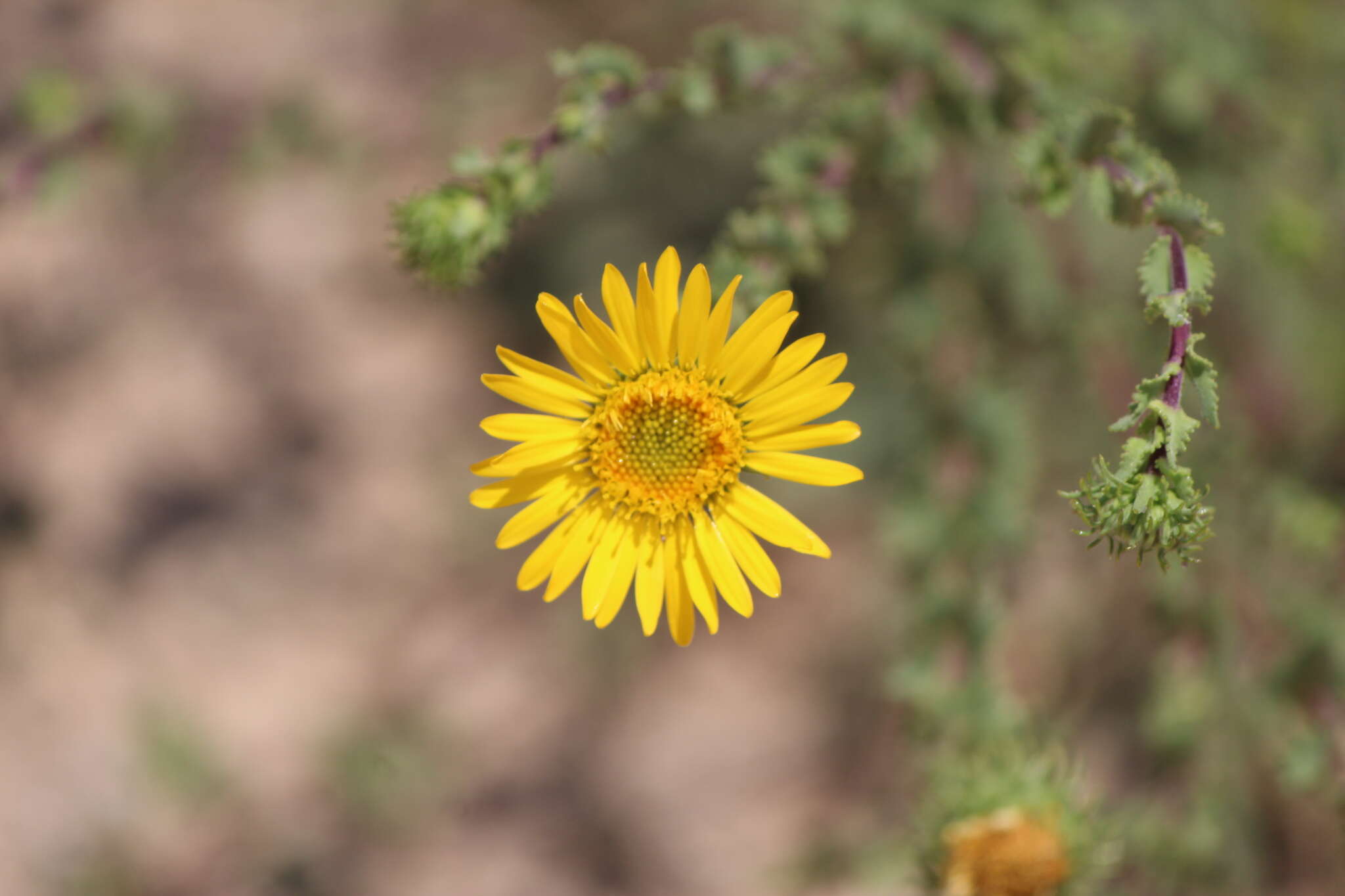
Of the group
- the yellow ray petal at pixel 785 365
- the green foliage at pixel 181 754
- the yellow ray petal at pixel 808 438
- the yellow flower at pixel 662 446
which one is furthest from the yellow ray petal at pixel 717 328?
the green foliage at pixel 181 754

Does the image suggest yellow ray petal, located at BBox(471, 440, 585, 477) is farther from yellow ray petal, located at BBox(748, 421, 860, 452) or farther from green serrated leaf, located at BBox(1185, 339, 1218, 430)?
green serrated leaf, located at BBox(1185, 339, 1218, 430)

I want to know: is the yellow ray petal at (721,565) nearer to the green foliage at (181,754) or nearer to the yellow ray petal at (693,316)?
the yellow ray petal at (693,316)

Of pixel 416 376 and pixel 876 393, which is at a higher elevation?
pixel 416 376

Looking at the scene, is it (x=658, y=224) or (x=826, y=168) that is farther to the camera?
(x=658, y=224)

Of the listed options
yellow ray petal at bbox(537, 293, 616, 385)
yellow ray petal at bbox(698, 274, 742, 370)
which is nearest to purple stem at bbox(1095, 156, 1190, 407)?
yellow ray petal at bbox(698, 274, 742, 370)

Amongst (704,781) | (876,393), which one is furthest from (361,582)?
(876,393)

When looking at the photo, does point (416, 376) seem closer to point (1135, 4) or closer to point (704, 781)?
point (704, 781)
